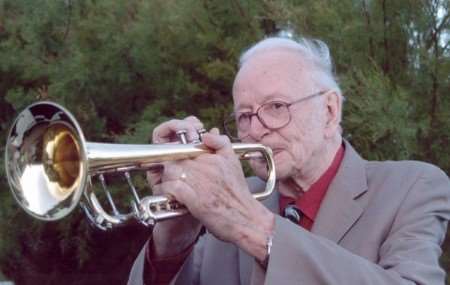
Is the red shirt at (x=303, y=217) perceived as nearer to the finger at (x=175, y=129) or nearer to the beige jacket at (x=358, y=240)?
the beige jacket at (x=358, y=240)

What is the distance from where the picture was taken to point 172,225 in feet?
7.16

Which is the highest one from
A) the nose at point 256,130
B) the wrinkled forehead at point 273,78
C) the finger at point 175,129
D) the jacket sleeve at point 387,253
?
the wrinkled forehead at point 273,78

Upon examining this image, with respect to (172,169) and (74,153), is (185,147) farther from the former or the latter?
(74,153)

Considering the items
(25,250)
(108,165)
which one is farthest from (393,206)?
(25,250)

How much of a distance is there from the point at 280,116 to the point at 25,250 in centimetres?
207

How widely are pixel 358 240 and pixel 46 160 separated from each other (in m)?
0.88

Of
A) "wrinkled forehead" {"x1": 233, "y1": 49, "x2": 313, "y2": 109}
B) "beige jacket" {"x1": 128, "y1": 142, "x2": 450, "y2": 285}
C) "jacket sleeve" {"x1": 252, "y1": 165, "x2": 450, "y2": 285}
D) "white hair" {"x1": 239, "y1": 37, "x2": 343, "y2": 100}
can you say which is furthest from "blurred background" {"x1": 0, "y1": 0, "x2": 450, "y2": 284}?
"jacket sleeve" {"x1": 252, "y1": 165, "x2": 450, "y2": 285}

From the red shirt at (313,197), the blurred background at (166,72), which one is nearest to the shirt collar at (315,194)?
the red shirt at (313,197)

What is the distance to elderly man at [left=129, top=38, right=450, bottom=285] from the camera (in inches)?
70.1

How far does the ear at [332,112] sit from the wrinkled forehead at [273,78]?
0.09 meters

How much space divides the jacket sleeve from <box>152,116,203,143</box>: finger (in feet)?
1.44

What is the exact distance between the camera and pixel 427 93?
3162mm

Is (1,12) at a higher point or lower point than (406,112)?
higher

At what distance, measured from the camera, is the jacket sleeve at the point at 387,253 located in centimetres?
177
